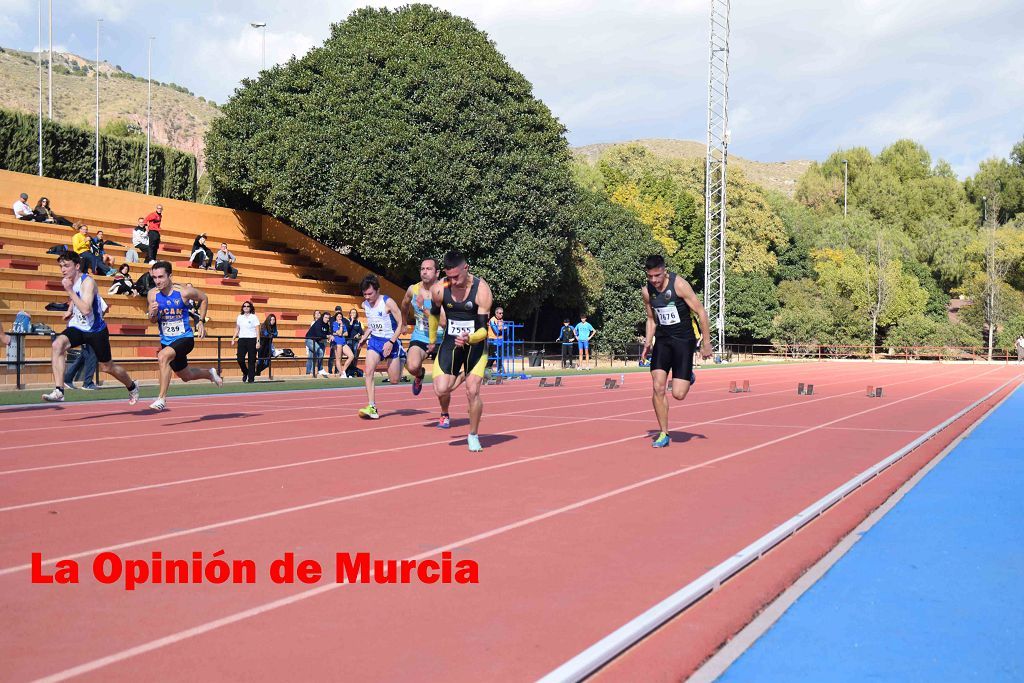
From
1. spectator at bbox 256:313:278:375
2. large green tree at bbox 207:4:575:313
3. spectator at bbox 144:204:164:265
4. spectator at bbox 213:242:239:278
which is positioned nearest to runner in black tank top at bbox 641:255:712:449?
spectator at bbox 256:313:278:375

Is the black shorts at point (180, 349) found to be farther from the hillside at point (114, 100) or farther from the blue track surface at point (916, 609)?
the hillside at point (114, 100)

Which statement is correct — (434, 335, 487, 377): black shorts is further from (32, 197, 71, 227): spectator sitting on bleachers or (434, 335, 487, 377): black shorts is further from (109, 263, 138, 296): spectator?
(32, 197, 71, 227): spectator sitting on bleachers

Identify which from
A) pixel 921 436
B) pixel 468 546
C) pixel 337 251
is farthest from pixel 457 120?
pixel 468 546

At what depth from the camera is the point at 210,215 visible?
122 feet

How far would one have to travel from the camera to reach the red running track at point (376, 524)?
370cm

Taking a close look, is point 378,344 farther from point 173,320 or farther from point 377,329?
point 173,320

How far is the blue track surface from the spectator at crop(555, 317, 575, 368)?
1146 inches

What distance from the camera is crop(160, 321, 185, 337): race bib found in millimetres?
12430

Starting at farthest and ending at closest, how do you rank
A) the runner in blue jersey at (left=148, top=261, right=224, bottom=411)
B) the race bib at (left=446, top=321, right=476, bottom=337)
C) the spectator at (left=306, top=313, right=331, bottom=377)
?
1. the spectator at (left=306, top=313, right=331, bottom=377)
2. the runner in blue jersey at (left=148, top=261, right=224, bottom=411)
3. the race bib at (left=446, top=321, right=476, bottom=337)

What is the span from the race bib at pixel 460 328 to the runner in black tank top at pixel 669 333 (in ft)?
6.36

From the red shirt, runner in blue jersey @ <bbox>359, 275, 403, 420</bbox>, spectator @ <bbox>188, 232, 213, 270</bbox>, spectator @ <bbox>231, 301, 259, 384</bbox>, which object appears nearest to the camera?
runner in blue jersey @ <bbox>359, 275, 403, 420</bbox>

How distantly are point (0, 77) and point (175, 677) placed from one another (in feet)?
395

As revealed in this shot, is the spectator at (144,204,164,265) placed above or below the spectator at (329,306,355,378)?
above

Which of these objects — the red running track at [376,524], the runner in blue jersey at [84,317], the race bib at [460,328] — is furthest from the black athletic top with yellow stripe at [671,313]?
the runner in blue jersey at [84,317]
